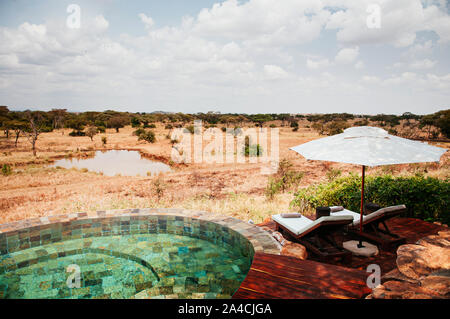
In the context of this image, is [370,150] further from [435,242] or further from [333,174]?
[333,174]

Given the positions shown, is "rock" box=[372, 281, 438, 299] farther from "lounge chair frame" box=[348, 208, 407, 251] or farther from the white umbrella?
"lounge chair frame" box=[348, 208, 407, 251]

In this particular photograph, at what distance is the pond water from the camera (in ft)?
61.4

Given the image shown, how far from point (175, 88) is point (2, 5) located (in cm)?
2030

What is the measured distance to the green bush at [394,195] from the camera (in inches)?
227

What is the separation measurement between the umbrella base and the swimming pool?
4.21ft

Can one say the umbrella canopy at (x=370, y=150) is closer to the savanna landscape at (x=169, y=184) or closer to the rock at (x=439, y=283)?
the rock at (x=439, y=283)

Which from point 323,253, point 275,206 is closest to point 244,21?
point 275,206

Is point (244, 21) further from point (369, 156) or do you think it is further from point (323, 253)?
point (323, 253)

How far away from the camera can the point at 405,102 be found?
49.6 feet

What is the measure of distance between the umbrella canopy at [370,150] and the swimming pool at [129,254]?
1787 millimetres

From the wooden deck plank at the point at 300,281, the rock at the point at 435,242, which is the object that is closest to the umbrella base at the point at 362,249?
the rock at the point at 435,242

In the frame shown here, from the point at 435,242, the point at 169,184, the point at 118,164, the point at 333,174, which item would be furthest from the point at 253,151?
the point at 435,242

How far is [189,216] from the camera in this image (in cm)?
612

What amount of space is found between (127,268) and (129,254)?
1.64ft
